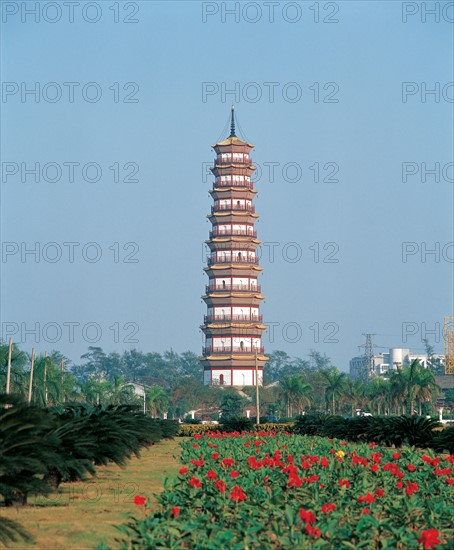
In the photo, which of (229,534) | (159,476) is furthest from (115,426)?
(229,534)

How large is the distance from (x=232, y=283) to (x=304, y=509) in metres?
104

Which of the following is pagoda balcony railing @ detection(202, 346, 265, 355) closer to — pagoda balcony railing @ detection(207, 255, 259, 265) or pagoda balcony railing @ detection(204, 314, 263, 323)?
pagoda balcony railing @ detection(204, 314, 263, 323)

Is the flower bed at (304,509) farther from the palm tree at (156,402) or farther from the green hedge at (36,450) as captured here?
the palm tree at (156,402)

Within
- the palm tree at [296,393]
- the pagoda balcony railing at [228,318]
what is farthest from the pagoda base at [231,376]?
the palm tree at [296,393]

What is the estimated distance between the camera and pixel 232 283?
11844cm

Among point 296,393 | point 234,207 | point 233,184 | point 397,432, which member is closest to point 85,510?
point 397,432

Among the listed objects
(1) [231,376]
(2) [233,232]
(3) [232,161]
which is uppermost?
(3) [232,161]

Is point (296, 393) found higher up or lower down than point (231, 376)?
lower down

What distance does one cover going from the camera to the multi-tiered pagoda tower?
11812 centimetres

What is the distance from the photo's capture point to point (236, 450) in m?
27.9

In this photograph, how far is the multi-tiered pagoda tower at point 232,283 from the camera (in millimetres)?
118125

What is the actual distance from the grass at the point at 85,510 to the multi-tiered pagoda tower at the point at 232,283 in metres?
91.9

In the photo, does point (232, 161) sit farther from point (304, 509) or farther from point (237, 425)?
point (304, 509)

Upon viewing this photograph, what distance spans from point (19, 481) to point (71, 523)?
1.03 m
